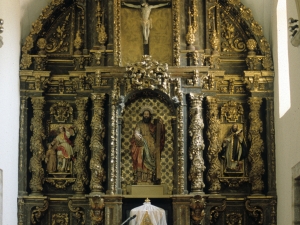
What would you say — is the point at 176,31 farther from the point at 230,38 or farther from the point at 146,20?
the point at 230,38

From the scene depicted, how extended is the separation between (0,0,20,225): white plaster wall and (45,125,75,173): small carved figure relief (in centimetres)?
107

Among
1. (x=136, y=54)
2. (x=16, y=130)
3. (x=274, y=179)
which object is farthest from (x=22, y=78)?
(x=274, y=179)

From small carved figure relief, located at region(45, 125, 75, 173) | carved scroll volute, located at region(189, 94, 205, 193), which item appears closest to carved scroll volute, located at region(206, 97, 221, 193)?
carved scroll volute, located at region(189, 94, 205, 193)

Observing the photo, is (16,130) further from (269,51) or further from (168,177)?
(269,51)

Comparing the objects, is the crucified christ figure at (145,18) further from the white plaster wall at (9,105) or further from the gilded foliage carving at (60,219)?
the gilded foliage carving at (60,219)

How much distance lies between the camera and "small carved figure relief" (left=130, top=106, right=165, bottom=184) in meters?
29.0

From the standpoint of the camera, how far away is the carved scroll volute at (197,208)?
92.6ft

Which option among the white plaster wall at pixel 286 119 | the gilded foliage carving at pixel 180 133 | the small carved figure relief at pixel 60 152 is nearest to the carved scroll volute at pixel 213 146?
the gilded foliage carving at pixel 180 133

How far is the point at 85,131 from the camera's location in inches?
→ 1155

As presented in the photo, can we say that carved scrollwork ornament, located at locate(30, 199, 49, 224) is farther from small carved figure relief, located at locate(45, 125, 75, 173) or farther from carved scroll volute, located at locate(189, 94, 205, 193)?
carved scroll volute, located at locate(189, 94, 205, 193)

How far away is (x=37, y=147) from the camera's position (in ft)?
96.0

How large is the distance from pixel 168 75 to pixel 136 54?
4.48 feet

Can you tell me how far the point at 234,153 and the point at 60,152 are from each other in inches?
202

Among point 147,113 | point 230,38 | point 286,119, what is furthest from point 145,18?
point 286,119
